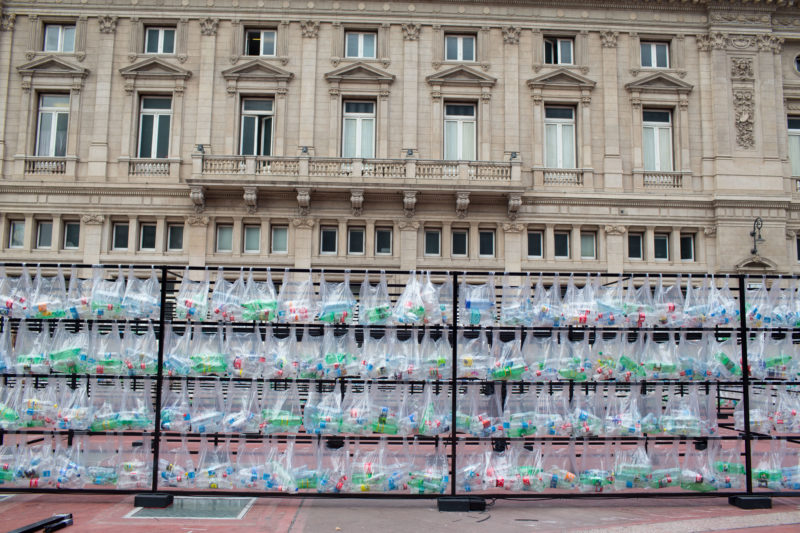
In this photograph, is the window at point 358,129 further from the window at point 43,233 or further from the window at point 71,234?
the window at point 43,233

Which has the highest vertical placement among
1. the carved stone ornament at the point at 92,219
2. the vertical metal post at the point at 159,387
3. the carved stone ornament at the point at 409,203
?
the carved stone ornament at the point at 409,203

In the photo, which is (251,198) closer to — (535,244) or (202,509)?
(535,244)

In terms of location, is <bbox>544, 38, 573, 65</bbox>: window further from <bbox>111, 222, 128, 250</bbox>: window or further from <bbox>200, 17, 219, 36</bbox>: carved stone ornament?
<bbox>111, 222, 128, 250</bbox>: window

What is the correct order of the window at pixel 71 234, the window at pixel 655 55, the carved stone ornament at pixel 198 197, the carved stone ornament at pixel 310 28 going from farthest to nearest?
the window at pixel 655 55
the carved stone ornament at pixel 310 28
the window at pixel 71 234
the carved stone ornament at pixel 198 197

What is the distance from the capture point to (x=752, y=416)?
8820 millimetres

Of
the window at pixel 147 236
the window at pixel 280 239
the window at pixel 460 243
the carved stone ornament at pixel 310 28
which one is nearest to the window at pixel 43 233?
the window at pixel 147 236

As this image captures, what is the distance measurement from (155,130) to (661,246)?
20.7m

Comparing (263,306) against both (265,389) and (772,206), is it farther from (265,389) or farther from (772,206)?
(772,206)

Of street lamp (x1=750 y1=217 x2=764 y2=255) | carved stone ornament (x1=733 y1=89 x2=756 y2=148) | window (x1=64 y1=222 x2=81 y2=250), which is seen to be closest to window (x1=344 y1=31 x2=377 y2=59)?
window (x1=64 y1=222 x2=81 y2=250)

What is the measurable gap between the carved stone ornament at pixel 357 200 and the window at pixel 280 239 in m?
2.80

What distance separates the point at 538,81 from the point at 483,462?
19682 mm

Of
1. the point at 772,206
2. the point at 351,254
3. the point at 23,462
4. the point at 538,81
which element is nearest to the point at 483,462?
the point at 23,462

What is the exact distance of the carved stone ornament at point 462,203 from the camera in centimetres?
2339

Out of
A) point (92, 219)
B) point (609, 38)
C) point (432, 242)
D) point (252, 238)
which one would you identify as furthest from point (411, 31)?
point (92, 219)
